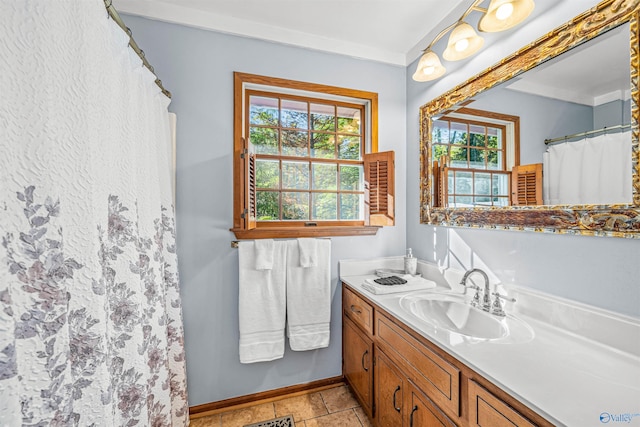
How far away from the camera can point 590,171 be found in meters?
1.04

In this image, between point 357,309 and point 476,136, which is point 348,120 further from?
point 357,309

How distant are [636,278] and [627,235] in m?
0.15

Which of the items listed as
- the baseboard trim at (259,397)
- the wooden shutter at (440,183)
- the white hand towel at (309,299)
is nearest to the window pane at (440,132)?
the wooden shutter at (440,183)

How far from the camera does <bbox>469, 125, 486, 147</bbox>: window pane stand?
1510mm

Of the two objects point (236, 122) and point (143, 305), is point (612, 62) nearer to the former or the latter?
point (236, 122)

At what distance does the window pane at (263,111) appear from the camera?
1.90 m

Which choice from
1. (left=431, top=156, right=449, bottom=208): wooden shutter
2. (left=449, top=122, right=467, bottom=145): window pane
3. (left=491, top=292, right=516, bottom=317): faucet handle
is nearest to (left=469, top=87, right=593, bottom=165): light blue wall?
(left=449, top=122, right=467, bottom=145): window pane

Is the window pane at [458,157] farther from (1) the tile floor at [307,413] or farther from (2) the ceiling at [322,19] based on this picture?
(1) the tile floor at [307,413]

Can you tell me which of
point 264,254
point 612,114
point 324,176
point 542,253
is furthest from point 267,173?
point 612,114

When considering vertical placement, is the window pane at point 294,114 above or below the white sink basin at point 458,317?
above

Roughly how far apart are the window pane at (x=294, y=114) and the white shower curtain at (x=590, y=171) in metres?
1.47

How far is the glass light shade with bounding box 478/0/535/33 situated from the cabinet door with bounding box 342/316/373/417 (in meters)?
1.72

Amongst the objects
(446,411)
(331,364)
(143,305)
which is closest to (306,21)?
(143,305)

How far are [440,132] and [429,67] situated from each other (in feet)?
1.41
